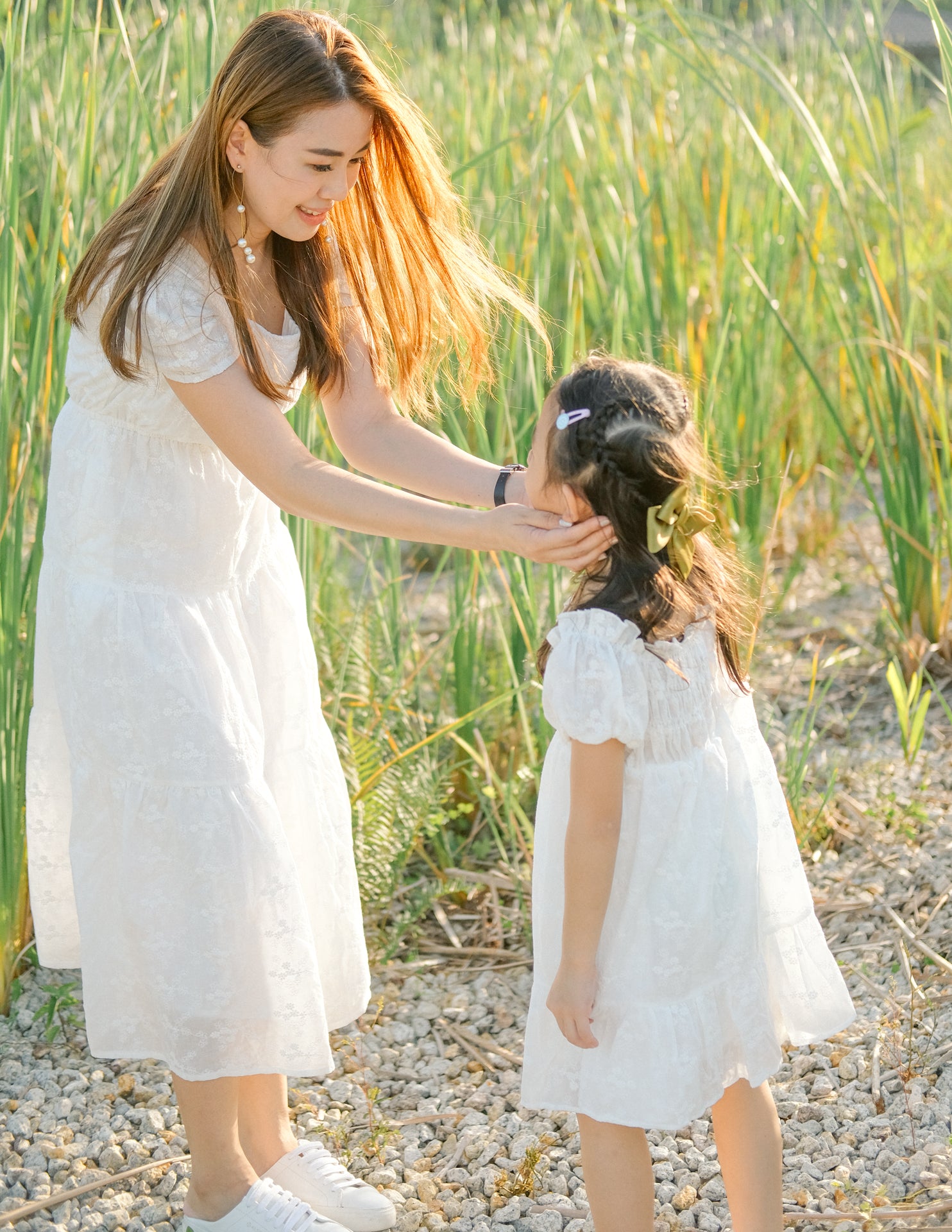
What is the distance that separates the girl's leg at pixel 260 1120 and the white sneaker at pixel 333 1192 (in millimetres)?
16

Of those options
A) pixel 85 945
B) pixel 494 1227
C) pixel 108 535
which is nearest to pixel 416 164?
pixel 108 535

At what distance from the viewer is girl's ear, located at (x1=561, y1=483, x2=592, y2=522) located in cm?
126

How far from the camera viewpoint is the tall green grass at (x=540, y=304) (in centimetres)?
191

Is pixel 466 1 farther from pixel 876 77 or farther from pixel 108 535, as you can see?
pixel 108 535

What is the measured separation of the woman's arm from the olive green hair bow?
0.34m

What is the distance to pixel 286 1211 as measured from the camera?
1.50m

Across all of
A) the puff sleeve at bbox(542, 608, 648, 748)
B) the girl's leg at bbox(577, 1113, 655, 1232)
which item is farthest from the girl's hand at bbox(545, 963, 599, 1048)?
the puff sleeve at bbox(542, 608, 648, 748)

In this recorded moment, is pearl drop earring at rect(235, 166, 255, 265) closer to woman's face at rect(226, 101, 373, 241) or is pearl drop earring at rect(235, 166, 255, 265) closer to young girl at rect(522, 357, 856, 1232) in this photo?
woman's face at rect(226, 101, 373, 241)

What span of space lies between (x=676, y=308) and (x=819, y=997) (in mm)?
1957

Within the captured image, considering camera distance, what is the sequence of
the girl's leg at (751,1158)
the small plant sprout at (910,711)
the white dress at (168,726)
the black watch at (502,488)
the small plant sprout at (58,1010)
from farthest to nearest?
the small plant sprout at (910,711)
the small plant sprout at (58,1010)
the black watch at (502,488)
the white dress at (168,726)
the girl's leg at (751,1158)

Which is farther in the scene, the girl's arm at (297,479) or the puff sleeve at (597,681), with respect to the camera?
the girl's arm at (297,479)

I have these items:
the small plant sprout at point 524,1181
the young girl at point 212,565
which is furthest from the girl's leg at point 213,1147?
the small plant sprout at point 524,1181

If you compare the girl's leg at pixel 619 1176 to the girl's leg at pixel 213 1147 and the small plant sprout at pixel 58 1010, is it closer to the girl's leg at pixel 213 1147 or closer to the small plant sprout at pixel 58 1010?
the girl's leg at pixel 213 1147

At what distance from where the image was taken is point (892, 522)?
2652 mm
